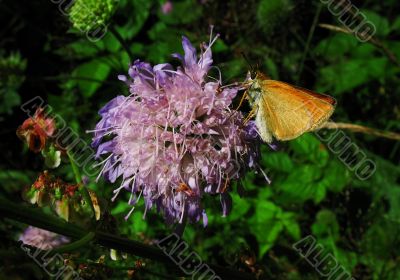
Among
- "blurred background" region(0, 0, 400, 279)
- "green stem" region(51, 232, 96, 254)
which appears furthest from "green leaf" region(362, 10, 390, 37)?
"green stem" region(51, 232, 96, 254)

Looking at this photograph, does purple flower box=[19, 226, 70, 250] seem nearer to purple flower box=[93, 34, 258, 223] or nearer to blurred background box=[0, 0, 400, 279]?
blurred background box=[0, 0, 400, 279]

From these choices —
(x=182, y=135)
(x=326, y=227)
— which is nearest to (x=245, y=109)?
(x=182, y=135)

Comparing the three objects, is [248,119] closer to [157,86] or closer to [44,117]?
[157,86]

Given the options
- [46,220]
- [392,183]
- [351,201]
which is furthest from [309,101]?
[351,201]

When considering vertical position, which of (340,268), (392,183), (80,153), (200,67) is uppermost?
(200,67)

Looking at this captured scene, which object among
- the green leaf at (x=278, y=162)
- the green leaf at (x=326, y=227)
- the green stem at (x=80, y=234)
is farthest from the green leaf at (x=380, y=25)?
the green stem at (x=80, y=234)

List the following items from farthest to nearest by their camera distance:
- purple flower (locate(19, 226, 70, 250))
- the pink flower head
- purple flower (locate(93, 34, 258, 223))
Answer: the pink flower head, purple flower (locate(19, 226, 70, 250)), purple flower (locate(93, 34, 258, 223))
